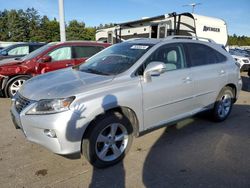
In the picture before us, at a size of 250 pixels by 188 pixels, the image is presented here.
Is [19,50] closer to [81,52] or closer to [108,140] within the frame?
[81,52]

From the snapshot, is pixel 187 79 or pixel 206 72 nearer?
pixel 187 79

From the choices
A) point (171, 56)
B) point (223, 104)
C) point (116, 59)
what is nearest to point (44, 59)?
point (116, 59)

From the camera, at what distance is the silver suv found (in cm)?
288

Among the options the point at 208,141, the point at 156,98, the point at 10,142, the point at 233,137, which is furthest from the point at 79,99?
the point at 233,137

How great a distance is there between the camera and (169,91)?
12.3ft

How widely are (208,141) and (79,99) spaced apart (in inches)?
96.0

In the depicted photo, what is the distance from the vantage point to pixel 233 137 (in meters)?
4.35

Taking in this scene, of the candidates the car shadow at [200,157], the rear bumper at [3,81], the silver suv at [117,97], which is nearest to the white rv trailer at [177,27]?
the silver suv at [117,97]

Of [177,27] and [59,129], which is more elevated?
[177,27]

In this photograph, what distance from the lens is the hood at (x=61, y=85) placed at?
2.98 meters

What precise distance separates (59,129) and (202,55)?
3.01m

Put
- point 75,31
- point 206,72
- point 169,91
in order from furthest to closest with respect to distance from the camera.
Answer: point 75,31 < point 206,72 < point 169,91

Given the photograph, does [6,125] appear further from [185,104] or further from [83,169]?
[185,104]

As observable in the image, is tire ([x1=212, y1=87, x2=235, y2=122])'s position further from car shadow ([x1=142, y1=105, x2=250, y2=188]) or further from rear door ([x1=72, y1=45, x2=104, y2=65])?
rear door ([x1=72, y1=45, x2=104, y2=65])
